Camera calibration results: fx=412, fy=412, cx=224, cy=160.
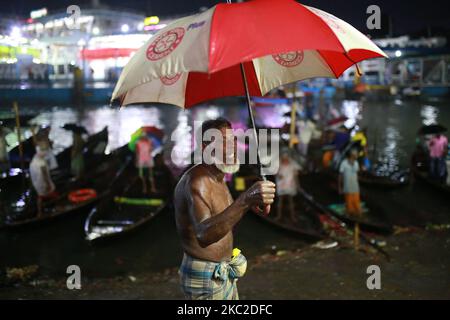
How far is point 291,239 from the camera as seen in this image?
31.0 feet

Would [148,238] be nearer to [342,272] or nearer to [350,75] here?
[342,272]

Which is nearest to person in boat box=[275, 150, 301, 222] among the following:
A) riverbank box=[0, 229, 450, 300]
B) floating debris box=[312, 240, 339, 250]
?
floating debris box=[312, 240, 339, 250]

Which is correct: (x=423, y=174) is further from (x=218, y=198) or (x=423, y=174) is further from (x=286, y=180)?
(x=218, y=198)

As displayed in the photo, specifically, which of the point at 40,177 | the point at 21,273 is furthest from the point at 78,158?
the point at 21,273

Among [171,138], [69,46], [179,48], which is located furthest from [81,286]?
[171,138]

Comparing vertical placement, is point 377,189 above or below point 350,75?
below

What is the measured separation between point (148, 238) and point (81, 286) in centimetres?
276

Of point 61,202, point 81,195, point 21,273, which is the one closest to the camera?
point 21,273

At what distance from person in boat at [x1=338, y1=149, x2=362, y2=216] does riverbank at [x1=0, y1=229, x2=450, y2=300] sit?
5.20 feet

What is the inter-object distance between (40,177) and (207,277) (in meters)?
8.50

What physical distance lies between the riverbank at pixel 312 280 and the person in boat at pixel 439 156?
473cm

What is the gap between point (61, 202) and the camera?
11.4 metres

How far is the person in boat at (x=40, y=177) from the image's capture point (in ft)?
33.8

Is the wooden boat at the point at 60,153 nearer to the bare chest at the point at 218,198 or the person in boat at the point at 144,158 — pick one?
the person in boat at the point at 144,158
